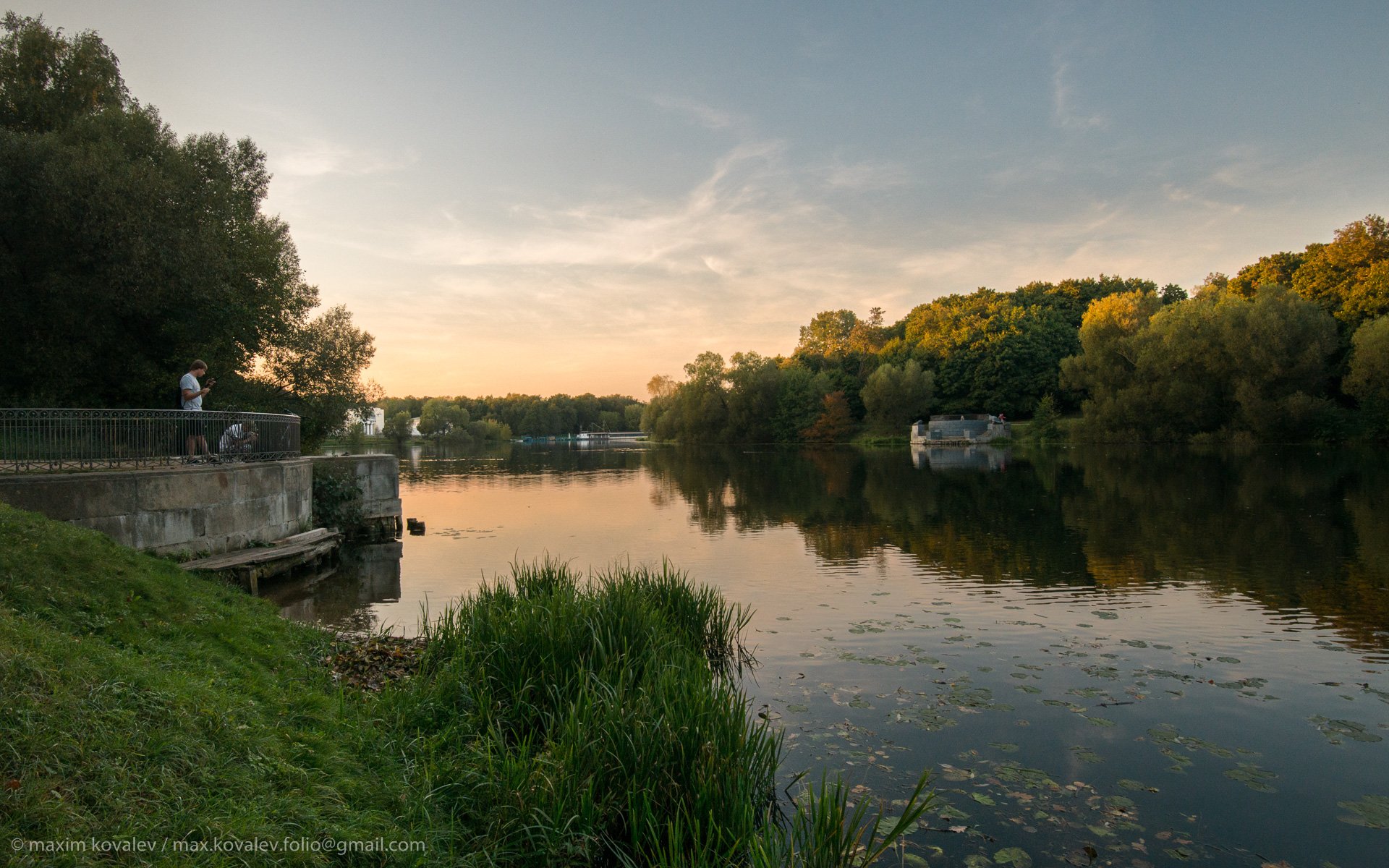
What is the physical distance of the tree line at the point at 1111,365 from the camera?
58.4 metres

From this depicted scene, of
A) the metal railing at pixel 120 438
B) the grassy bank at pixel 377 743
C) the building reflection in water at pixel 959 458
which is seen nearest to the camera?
the grassy bank at pixel 377 743

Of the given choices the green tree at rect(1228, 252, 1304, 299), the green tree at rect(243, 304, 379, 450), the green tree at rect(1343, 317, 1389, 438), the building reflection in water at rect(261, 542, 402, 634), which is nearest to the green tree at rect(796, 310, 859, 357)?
the green tree at rect(1228, 252, 1304, 299)

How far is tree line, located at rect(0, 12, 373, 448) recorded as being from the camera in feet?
64.4

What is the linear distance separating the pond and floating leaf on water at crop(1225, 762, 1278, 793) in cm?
2

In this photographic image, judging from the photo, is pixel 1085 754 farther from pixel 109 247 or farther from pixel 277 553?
pixel 109 247

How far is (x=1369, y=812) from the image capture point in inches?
244

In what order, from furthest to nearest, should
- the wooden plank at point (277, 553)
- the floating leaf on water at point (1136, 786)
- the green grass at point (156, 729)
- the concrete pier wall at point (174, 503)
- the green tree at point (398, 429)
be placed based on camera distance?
the green tree at point (398, 429), the wooden plank at point (277, 553), the concrete pier wall at point (174, 503), the floating leaf on water at point (1136, 786), the green grass at point (156, 729)

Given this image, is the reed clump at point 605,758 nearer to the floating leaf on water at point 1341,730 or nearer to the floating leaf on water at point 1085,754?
the floating leaf on water at point 1085,754

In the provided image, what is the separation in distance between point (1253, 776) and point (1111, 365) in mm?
74948

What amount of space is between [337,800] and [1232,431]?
75.1m

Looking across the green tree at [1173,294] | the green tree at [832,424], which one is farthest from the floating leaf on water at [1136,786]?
the green tree at [1173,294]

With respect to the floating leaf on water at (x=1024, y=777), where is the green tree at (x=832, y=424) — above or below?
above

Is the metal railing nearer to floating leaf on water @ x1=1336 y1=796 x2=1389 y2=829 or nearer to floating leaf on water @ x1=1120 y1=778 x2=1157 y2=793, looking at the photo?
floating leaf on water @ x1=1120 y1=778 x2=1157 y2=793

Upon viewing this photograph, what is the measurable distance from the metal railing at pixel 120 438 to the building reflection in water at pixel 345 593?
10.3 ft
